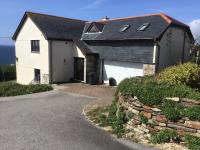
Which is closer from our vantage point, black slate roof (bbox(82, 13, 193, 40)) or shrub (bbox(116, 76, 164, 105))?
shrub (bbox(116, 76, 164, 105))

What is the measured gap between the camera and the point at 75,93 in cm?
1789

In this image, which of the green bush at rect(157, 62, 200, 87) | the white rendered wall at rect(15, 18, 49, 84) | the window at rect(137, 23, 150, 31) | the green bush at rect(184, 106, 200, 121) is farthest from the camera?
the white rendered wall at rect(15, 18, 49, 84)

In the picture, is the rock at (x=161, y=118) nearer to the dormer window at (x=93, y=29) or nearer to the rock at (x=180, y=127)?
the rock at (x=180, y=127)

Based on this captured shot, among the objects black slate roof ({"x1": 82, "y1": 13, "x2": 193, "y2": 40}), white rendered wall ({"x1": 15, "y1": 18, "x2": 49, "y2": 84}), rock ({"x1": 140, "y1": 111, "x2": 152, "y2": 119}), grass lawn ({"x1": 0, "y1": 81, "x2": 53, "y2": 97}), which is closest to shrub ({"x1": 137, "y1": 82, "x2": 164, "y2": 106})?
rock ({"x1": 140, "y1": 111, "x2": 152, "y2": 119})

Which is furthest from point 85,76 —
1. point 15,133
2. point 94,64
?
point 15,133

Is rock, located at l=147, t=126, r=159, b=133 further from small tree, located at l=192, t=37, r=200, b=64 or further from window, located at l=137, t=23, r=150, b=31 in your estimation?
small tree, located at l=192, t=37, r=200, b=64

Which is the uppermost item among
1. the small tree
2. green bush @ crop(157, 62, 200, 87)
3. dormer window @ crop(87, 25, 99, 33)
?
dormer window @ crop(87, 25, 99, 33)

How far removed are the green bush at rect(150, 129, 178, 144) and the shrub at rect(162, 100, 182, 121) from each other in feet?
1.41

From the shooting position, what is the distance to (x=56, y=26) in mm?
23828

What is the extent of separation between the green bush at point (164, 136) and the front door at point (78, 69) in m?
15.8

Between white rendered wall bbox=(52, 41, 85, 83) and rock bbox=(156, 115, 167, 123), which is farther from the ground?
white rendered wall bbox=(52, 41, 85, 83)

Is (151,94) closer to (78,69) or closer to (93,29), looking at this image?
(78,69)

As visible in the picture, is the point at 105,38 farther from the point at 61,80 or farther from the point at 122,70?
the point at 61,80

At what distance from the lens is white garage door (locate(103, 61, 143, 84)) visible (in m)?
19.2
